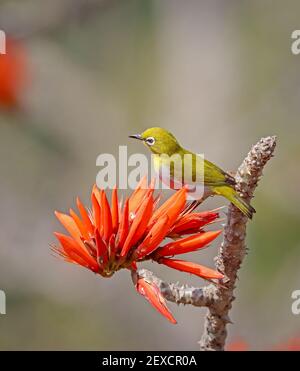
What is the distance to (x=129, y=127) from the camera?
5328mm

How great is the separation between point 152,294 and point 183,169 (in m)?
0.37

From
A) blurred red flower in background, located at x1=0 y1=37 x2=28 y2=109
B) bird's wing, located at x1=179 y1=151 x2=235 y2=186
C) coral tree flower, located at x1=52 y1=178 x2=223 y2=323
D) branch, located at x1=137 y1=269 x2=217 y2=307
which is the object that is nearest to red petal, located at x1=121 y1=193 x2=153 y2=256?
coral tree flower, located at x1=52 y1=178 x2=223 y2=323

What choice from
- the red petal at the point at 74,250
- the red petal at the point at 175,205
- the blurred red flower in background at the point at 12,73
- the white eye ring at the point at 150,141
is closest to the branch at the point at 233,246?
the red petal at the point at 175,205

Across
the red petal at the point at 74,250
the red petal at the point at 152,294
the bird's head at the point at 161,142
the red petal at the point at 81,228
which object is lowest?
the red petal at the point at 152,294

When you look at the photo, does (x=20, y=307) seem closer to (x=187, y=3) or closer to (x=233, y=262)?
(x=187, y=3)

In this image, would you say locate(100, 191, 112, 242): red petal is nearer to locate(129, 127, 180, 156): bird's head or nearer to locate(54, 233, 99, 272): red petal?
locate(54, 233, 99, 272): red petal

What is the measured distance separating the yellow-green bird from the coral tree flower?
0.68ft

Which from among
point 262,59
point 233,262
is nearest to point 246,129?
point 262,59

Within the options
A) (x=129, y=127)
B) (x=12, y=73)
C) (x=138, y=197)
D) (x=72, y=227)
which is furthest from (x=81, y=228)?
(x=129, y=127)

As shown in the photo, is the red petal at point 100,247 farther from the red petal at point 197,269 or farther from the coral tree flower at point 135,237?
the red petal at point 197,269

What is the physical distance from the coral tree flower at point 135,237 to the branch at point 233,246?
2.1 inches

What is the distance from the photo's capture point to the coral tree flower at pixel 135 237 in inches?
45.9

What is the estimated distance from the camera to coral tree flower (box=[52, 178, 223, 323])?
1.17m

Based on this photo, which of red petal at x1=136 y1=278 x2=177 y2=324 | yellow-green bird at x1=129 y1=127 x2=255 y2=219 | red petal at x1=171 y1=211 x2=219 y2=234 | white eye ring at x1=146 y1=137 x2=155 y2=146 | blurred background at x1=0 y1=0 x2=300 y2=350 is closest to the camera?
red petal at x1=136 y1=278 x2=177 y2=324
